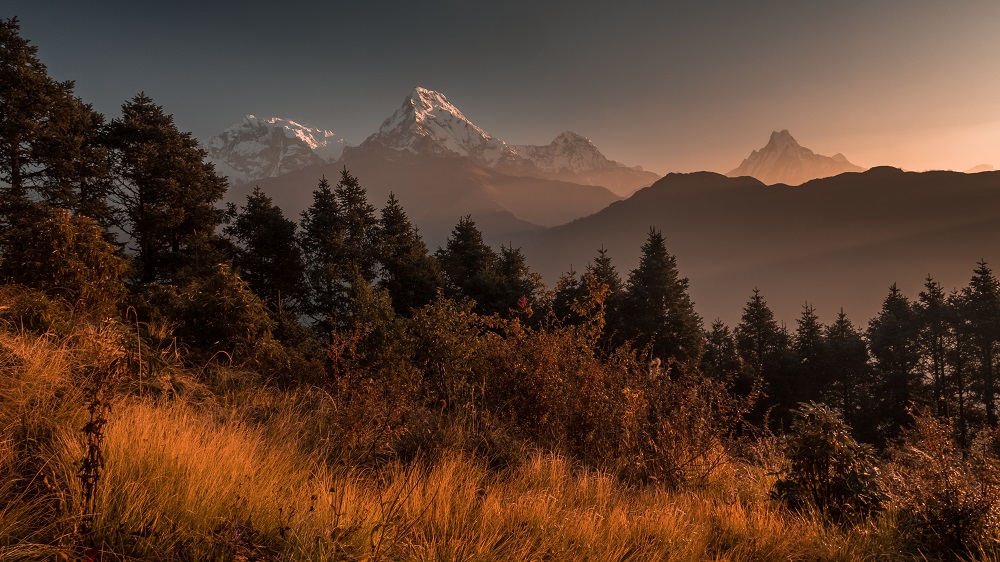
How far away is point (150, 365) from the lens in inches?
189

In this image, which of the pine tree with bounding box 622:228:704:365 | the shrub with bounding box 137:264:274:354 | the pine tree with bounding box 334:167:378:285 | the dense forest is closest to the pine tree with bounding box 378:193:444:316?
the pine tree with bounding box 334:167:378:285

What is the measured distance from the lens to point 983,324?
30.6 meters

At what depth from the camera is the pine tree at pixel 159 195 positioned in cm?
1870

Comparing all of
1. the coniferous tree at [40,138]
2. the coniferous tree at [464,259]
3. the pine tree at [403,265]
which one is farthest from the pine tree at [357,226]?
the coniferous tree at [40,138]

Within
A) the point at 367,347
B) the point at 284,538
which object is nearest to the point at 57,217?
the point at 367,347

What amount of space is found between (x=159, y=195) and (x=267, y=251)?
23.4ft

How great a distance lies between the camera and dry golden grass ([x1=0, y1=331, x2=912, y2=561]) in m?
2.14

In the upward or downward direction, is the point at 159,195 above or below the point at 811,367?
above

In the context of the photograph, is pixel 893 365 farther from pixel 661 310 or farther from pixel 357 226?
pixel 357 226

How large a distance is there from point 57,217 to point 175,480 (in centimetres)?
915

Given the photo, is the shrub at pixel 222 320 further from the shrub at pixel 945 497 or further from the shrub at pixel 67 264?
Result: the shrub at pixel 945 497

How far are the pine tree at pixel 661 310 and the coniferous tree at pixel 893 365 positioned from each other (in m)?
14.6

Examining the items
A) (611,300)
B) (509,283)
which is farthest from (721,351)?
(509,283)

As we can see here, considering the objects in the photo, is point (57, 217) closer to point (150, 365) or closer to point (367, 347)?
point (150, 365)
